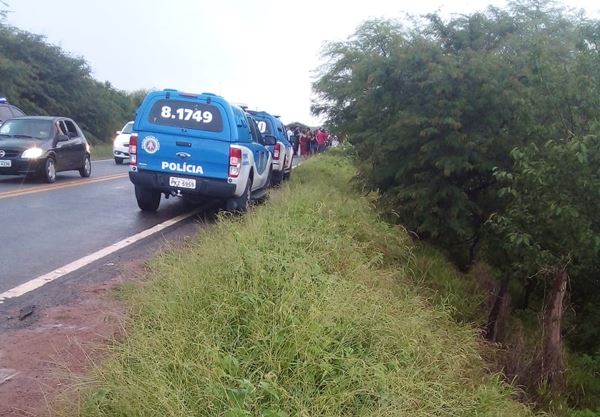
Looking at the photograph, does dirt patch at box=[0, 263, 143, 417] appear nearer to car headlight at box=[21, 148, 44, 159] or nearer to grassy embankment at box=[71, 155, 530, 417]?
grassy embankment at box=[71, 155, 530, 417]

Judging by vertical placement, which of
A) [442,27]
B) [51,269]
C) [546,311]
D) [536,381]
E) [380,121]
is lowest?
[536,381]

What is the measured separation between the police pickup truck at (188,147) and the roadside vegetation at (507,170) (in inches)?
97.0

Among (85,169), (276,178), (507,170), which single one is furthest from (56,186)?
(507,170)

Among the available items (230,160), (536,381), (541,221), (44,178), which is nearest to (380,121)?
(230,160)

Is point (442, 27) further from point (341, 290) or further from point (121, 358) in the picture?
point (121, 358)

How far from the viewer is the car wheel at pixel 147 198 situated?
10734 millimetres

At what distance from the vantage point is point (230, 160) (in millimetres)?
9930

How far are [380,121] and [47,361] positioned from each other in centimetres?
818

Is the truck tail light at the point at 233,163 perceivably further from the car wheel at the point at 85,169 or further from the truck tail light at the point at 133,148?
the car wheel at the point at 85,169

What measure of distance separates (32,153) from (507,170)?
10.1 metres

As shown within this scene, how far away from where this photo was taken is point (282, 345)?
380 centimetres

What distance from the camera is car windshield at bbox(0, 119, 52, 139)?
14664 mm

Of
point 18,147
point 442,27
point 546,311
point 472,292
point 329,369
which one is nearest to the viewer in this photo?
point 329,369

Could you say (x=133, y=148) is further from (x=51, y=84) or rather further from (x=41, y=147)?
(x=51, y=84)
